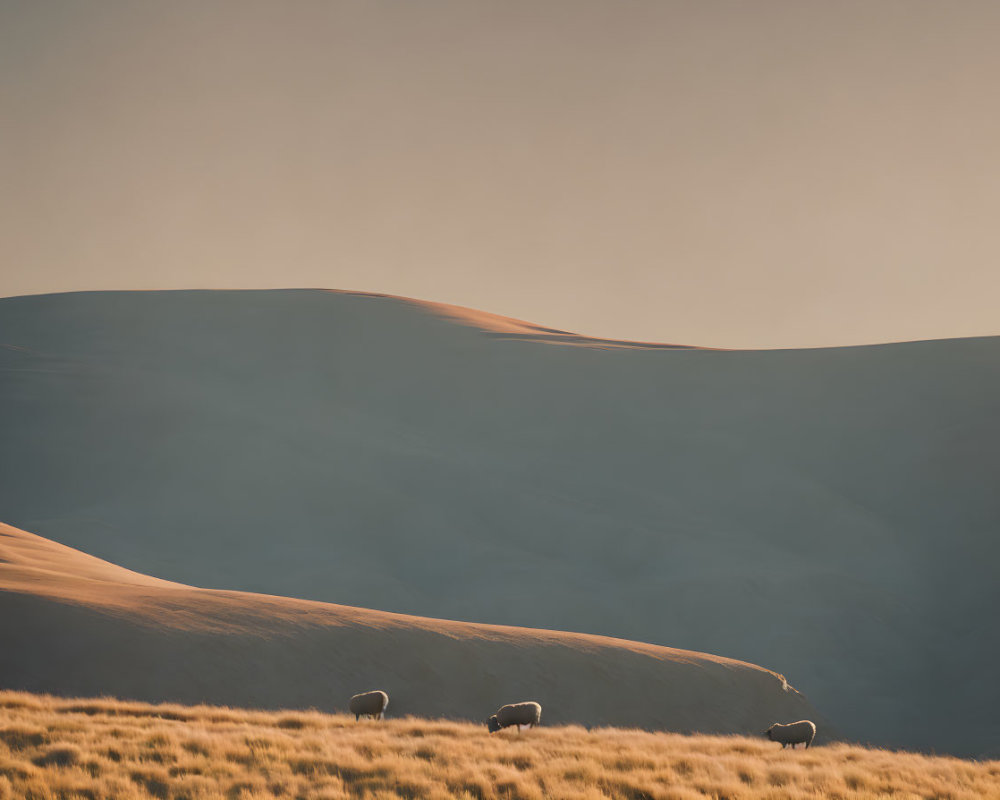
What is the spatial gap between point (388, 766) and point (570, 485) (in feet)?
210

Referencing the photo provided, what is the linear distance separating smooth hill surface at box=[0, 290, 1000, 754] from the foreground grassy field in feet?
121

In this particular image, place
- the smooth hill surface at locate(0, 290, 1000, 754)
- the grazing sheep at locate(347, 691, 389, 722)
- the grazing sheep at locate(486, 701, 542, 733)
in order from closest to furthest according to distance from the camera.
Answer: the grazing sheep at locate(486, 701, 542, 733), the grazing sheep at locate(347, 691, 389, 722), the smooth hill surface at locate(0, 290, 1000, 754)

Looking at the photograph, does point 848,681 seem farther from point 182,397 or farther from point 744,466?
point 182,397

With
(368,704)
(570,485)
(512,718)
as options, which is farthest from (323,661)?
(570,485)

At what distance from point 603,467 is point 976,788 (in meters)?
65.5

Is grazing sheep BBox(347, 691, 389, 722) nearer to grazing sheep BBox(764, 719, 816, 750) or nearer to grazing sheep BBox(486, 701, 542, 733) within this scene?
grazing sheep BBox(486, 701, 542, 733)

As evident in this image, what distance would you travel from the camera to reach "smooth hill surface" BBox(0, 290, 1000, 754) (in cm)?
5809

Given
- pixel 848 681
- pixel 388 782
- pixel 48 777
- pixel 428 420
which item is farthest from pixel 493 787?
pixel 428 420

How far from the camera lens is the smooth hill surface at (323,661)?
81.7 ft

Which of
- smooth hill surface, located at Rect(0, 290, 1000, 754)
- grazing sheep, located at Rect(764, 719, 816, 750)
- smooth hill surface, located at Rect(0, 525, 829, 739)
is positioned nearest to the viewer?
grazing sheep, located at Rect(764, 719, 816, 750)

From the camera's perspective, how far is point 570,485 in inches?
2975

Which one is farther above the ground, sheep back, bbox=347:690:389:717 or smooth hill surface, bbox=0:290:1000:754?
smooth hill surface, bbox=0:290:1000:754

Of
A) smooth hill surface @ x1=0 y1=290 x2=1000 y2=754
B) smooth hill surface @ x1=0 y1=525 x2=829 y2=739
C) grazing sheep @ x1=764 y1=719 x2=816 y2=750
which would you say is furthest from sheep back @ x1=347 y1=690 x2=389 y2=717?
smooth hill surface @ x1=0 y1=290 x2=1000 y2=754

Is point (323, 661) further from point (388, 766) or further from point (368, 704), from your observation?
point (388, 766)
